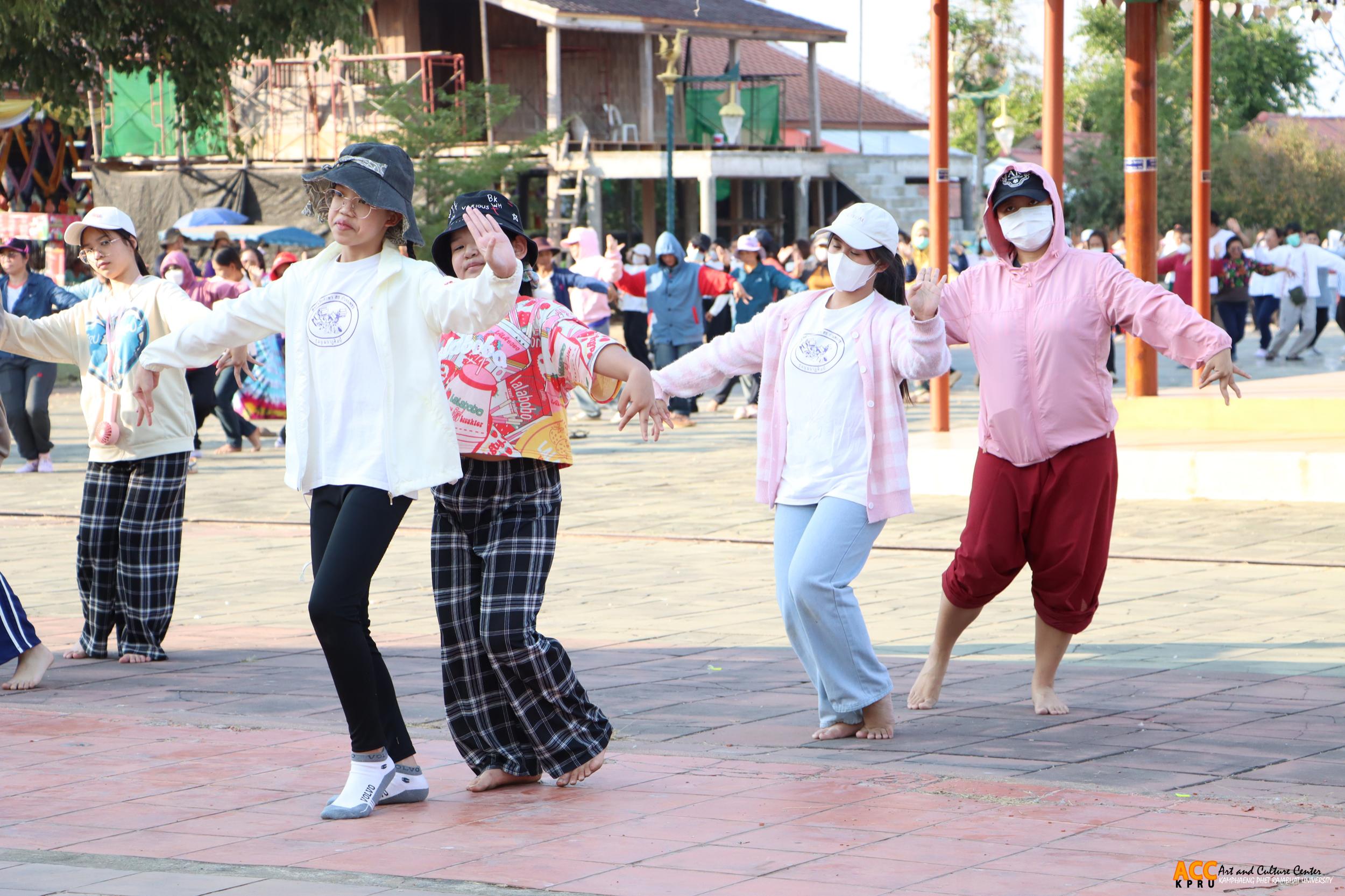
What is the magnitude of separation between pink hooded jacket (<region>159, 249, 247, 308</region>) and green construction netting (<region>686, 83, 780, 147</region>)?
70.9 feet

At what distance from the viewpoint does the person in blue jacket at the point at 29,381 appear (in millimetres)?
14492

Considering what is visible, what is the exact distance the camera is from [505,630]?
5.31m

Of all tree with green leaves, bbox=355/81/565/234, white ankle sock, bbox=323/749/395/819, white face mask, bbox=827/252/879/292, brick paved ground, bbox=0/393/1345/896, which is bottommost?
brick paved ground, bbox=0/393/1345/896

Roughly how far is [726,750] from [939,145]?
8722 millimetres

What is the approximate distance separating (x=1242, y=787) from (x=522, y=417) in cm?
225

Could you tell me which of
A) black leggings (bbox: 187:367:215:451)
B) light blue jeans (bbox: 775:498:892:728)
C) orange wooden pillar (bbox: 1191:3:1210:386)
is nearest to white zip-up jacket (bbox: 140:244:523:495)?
light blue jeans (bbox: 775:498:892:728)

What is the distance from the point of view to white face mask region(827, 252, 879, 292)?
20.4ft

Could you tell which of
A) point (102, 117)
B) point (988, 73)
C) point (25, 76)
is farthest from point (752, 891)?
point (988, 73)

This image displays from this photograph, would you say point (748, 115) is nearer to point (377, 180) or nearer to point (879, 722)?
point (879, 722)

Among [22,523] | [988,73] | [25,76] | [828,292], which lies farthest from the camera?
[988,73]

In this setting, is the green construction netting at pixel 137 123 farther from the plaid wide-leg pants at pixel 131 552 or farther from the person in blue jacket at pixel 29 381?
the plaid wide-leg pants at pixel 131 552

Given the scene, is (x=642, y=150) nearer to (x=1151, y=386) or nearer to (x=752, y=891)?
(x=1151, y=386)

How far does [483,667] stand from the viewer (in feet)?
18.0

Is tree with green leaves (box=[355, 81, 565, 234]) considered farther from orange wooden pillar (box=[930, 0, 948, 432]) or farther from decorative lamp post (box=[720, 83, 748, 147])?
orange wooden pillar (box=[930, 0, 948, 432])
